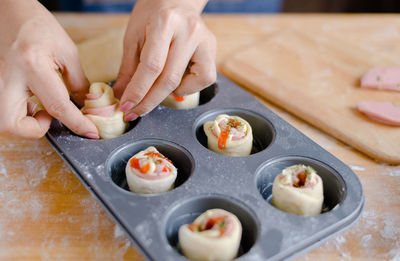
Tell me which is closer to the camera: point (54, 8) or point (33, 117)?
point (33, 117)

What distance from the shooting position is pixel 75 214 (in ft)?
5.41

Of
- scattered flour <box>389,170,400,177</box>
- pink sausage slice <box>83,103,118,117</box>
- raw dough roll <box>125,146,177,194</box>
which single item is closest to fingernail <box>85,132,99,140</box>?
pink sausage slice <box>83,103,118,117</box>

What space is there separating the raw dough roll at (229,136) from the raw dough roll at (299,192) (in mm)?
290

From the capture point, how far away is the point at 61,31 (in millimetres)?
1891

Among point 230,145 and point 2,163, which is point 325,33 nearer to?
point 230,145

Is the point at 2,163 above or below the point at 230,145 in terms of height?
below

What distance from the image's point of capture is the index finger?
1.66m

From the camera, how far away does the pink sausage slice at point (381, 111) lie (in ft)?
6.79

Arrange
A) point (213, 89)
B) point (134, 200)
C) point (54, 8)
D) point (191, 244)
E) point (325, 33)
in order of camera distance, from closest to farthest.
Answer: point (191, 244) < point (134, 200) < point (213, 89) < point (325, 33) < point (54, 8)

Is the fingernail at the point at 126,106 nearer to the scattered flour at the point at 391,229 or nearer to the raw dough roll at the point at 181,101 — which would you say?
the raw dough roll at the point at 181,101

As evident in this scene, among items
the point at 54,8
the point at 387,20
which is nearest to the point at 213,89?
the point at 387,20

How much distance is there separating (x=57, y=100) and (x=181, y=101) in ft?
2.15

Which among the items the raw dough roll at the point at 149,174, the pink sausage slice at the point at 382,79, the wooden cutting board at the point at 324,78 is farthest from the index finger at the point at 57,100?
the pink sausage slice at the point at 382,79

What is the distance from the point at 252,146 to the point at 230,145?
280 mm
